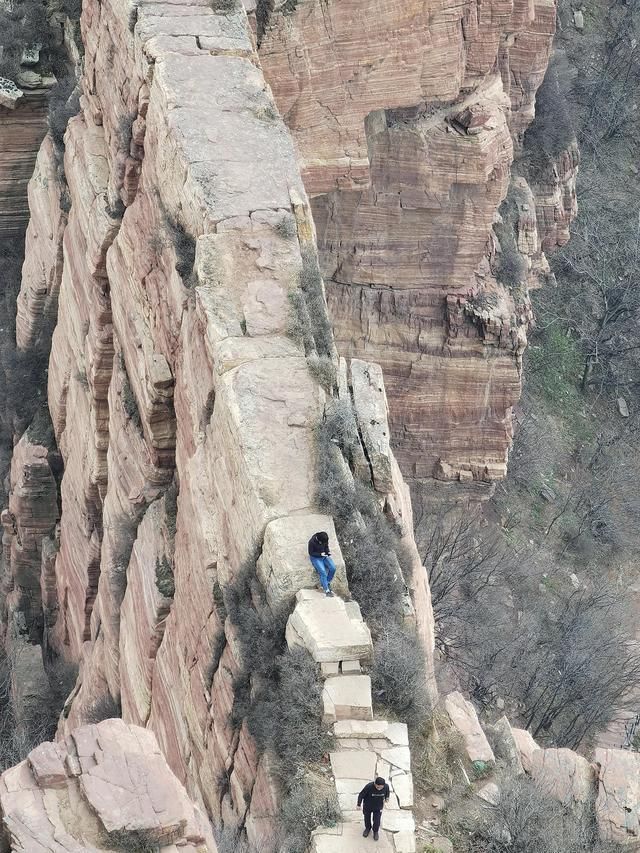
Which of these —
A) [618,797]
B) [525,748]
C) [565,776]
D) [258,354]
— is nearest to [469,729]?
[565,776]

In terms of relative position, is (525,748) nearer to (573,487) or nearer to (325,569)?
(325,569)

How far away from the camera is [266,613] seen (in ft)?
51.7

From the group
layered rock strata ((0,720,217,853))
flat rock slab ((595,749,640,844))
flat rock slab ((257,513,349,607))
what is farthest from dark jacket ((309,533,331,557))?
flat rock slab ((595,749,640,844))

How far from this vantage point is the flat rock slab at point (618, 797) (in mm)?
15445

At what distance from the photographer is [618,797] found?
16.1 meters

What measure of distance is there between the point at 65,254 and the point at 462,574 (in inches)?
592

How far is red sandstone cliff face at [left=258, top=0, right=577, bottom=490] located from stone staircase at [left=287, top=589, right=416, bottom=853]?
15.5m

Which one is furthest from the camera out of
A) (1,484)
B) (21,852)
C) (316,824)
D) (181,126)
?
(1,484)

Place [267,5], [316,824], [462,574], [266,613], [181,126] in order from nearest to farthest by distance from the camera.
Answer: [316,824], [266,613], [181,126], [267,5], [462,574]

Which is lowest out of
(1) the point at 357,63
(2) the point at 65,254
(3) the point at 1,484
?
(3) the point at 1,484

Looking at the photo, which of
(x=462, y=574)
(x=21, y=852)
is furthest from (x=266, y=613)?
(x=462, y=574)

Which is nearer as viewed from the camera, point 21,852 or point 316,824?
point 21,852

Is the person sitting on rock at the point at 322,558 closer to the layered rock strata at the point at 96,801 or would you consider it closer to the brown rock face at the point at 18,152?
the layered rock strata at the point at 96,801

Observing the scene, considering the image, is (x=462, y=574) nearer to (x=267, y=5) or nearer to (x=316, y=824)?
(x=267, y=5)
